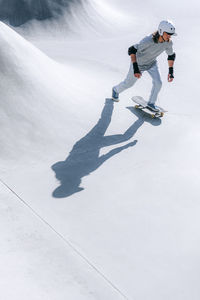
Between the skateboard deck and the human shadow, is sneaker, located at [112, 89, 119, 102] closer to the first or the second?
the skateboard deck

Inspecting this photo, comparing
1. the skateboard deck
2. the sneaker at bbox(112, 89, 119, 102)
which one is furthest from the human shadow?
the sneaker at bbox(112, 89, 119, 102)

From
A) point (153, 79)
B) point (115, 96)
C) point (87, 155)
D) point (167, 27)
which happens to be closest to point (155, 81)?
point (153, 79)

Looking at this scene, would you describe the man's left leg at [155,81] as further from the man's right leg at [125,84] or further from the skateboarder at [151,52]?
the man's right leg at [125,84]

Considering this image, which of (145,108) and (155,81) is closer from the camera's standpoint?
(155,81)

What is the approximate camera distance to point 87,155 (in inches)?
261

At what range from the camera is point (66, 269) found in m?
4.19

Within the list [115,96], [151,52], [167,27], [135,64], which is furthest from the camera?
[115,96]

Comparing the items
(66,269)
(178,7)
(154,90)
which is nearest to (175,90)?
(154,90)

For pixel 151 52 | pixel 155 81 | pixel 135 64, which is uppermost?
pixel 151 52

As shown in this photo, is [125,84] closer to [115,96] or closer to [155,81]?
[115,96]

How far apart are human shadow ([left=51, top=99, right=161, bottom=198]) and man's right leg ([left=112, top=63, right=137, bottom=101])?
2.07 feet

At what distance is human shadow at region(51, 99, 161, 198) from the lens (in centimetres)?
579

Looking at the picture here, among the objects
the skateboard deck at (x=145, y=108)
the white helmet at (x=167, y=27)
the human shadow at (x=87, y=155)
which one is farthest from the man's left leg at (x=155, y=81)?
the white helmet at (x=167, y=27)

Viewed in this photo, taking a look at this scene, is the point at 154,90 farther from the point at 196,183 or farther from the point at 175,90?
the point at 196,183
